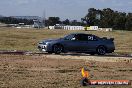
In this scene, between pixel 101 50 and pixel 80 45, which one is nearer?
pixel 80 45

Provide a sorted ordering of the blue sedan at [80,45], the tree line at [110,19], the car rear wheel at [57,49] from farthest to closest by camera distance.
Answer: the tree line at [110,19], the blue sedan at [80,45], the car rear wheel at [57,49]

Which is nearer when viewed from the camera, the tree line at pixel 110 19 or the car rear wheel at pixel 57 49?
the car rear wheel at pixel 57 49

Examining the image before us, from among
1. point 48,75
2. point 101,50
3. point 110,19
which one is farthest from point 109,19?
point 48,75

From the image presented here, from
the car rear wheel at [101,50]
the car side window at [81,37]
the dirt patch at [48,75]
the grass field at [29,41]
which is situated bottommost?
the grass field at [29,41]

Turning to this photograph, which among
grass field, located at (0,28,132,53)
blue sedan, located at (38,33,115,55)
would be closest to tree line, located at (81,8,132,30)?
grass field, located at (0,28,132,53)

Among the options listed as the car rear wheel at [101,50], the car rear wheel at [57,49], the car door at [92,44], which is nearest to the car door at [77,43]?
the car door at [92,44]

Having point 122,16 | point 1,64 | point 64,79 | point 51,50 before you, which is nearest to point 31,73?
point 64,79

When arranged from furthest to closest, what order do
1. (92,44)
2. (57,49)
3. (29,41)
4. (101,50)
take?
(29,41) < (101,50) < (92,44) < (57,49)

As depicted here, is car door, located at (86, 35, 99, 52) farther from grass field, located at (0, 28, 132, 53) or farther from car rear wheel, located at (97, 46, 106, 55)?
grass field, located at (0, 28, 132, 53)

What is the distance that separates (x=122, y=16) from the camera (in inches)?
6565

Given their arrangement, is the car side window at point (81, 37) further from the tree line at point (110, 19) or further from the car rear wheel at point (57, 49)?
the tree line at point (110, 19)

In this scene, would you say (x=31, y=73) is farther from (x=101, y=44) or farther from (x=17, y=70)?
(x=101, y=44)

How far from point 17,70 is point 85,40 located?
12.6 m

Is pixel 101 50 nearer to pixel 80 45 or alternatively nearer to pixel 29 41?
pixel 80 45
